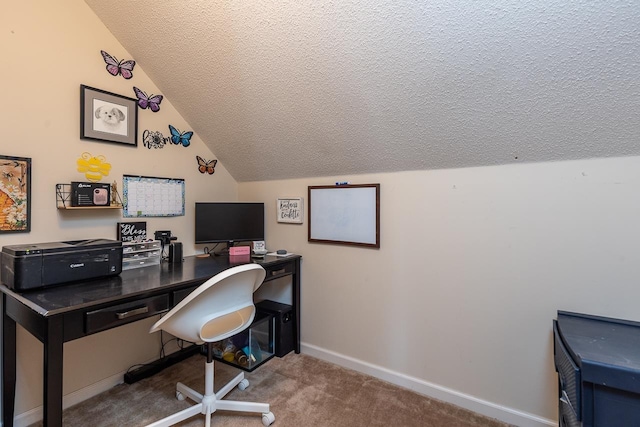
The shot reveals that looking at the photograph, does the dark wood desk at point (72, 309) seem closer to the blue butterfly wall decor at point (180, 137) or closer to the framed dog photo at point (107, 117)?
the framed dog photo at point (107, 117)

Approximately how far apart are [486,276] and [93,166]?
244 centimetres

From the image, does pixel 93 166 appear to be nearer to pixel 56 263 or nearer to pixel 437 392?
pixel 56 263

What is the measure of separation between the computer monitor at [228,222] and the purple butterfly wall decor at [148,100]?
745 mm

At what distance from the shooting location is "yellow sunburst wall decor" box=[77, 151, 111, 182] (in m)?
1.83

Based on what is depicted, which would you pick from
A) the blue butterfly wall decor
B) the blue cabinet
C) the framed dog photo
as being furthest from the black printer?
the blue cabinet

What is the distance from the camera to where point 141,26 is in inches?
71.4

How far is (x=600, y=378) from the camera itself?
1.03 m

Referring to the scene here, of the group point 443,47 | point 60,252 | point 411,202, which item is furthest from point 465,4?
point 60,252

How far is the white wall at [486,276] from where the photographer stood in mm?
1481

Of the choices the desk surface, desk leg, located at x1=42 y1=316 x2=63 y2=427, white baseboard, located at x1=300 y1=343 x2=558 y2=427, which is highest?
the desk surface

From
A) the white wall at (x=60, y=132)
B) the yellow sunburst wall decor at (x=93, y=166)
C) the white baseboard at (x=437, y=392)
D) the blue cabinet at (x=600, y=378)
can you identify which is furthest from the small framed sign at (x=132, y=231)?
the blue cabinet at (x=600, y=378)

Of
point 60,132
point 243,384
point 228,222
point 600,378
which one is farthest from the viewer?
point 228,222

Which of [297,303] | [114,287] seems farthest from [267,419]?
[114,287]

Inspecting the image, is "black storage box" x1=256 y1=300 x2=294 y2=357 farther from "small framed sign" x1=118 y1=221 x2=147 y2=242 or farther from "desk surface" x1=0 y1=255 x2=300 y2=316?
"small framed sign" x1=118 y1=221 x2=147 y2=242
